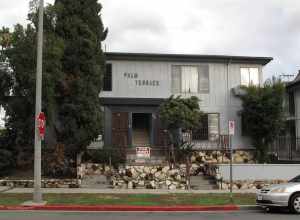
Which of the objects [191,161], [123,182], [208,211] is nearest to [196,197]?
[208,211]

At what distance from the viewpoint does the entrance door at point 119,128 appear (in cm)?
2914

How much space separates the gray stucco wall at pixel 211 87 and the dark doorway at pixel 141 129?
157 centimetres

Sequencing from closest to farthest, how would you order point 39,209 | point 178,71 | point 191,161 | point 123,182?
point 39,209
point 123,182
point 191,161
point 178,71

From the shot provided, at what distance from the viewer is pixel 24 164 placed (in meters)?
25.1

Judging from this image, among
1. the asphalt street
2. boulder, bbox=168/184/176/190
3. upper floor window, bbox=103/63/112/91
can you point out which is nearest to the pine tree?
upper floor window, bbox=103/63/112/91

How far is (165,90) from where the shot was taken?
98.6ft

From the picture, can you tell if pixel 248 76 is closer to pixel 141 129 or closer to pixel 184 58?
pixel 184 58

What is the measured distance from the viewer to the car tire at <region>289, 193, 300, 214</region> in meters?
15.9

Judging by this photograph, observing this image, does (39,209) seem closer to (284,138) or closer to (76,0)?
(76,0)

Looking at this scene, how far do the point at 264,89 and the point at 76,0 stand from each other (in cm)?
1142

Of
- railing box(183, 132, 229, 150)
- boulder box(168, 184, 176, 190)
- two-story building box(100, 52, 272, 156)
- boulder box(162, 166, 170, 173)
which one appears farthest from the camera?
two-story building box(100, 52, 272, 156)

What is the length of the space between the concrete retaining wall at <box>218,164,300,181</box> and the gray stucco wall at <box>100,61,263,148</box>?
5.45 metres

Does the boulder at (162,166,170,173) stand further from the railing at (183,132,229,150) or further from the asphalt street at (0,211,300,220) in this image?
the asphalt street at (0,211,300,220)

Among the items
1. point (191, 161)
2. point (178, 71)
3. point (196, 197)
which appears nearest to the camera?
point (196, 197)
